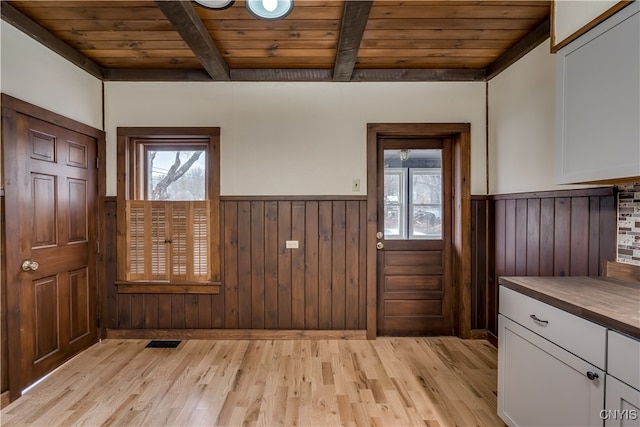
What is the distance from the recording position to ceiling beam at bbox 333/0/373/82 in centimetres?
196

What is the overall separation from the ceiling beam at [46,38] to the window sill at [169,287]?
6.55 feet

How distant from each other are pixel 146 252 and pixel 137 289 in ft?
1.20

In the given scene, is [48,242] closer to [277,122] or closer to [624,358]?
[277,122]

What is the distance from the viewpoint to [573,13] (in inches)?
64.7

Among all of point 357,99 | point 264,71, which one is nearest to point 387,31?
point 357,99

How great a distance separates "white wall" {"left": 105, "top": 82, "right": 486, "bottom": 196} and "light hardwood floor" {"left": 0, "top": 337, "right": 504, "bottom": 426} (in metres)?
1.47

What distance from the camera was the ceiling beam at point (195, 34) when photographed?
6.43 feet

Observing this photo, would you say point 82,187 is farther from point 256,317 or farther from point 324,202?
point 324,202

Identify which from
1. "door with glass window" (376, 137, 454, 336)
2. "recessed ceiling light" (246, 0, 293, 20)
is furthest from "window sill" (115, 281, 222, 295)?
"recessed ceiling light" (246, 0, 293, 20)

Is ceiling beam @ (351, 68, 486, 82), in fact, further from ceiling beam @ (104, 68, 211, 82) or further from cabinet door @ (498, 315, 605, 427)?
cabinet door @ (498, 315, 605, 427)

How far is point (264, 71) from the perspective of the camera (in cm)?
302

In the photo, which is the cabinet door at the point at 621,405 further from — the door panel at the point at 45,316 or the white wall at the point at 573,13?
the door panel at the point at 45,316

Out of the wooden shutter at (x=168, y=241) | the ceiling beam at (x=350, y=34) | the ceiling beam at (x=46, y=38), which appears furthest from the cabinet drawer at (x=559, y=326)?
the ceiling beam at (x=46, y=38)

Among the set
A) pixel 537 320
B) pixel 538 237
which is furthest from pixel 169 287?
pixel 538 237
